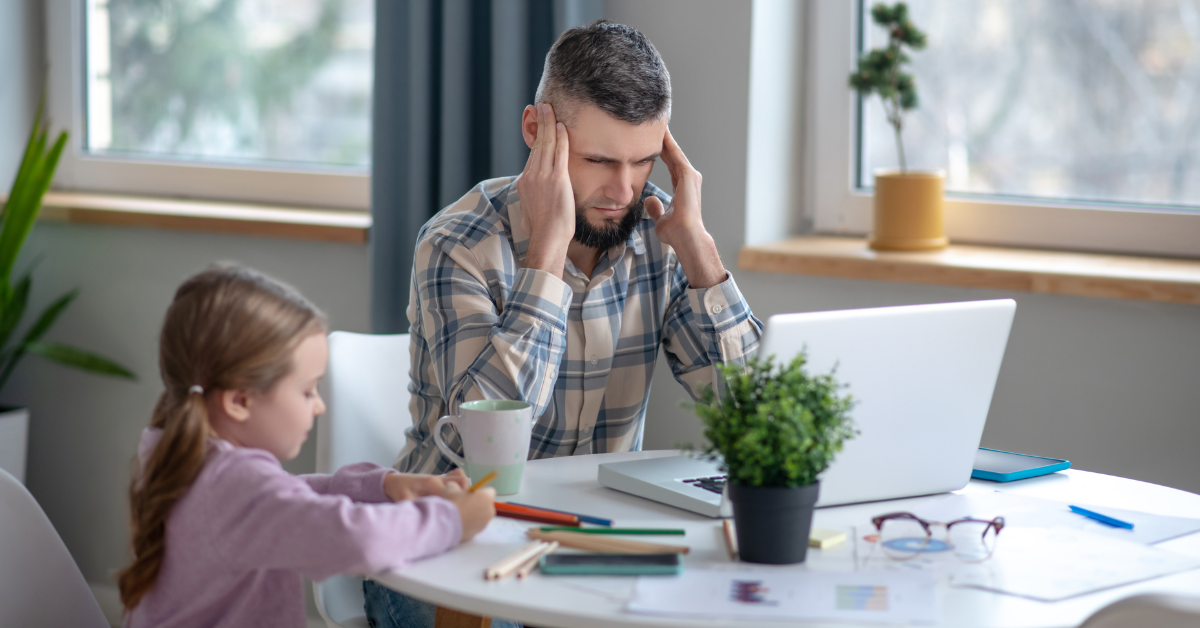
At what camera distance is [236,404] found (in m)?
1.08

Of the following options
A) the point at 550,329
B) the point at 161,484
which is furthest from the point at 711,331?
the point at 161,484

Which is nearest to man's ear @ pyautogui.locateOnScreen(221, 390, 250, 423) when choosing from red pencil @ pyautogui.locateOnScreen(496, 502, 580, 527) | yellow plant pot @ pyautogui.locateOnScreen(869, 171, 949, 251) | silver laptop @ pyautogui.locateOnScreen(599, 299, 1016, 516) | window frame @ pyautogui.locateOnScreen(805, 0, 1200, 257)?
red pencil @ pyautogui.locateOnScreen(496, 502, 580, 527)

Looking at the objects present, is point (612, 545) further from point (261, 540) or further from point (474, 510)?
point (261, 540)

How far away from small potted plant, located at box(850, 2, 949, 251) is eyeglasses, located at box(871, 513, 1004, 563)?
3.36 ft

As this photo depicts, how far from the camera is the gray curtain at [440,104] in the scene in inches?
84.5

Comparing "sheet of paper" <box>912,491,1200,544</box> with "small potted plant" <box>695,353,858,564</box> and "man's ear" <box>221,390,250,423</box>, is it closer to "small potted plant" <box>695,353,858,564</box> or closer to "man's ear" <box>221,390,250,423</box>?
"small potted plant" <box>695,353,858,564</box>

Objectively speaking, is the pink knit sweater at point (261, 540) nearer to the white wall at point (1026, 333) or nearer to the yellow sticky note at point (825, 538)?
the yellow sticky note at point (825, 538)

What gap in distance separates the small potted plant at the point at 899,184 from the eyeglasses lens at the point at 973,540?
40.7 inches

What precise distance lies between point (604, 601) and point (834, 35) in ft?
Result: 5.52

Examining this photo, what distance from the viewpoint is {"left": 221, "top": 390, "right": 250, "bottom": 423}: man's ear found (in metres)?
1.07

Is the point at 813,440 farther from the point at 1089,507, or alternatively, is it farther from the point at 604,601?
the point at 1089,507

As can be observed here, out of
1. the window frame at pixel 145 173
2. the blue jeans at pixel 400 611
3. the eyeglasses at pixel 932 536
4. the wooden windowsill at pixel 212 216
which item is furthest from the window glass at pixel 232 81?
the eyeglasses at pixel 932 536

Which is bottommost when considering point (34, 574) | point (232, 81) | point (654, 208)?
point (34, 574)

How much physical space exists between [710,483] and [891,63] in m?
1.17
